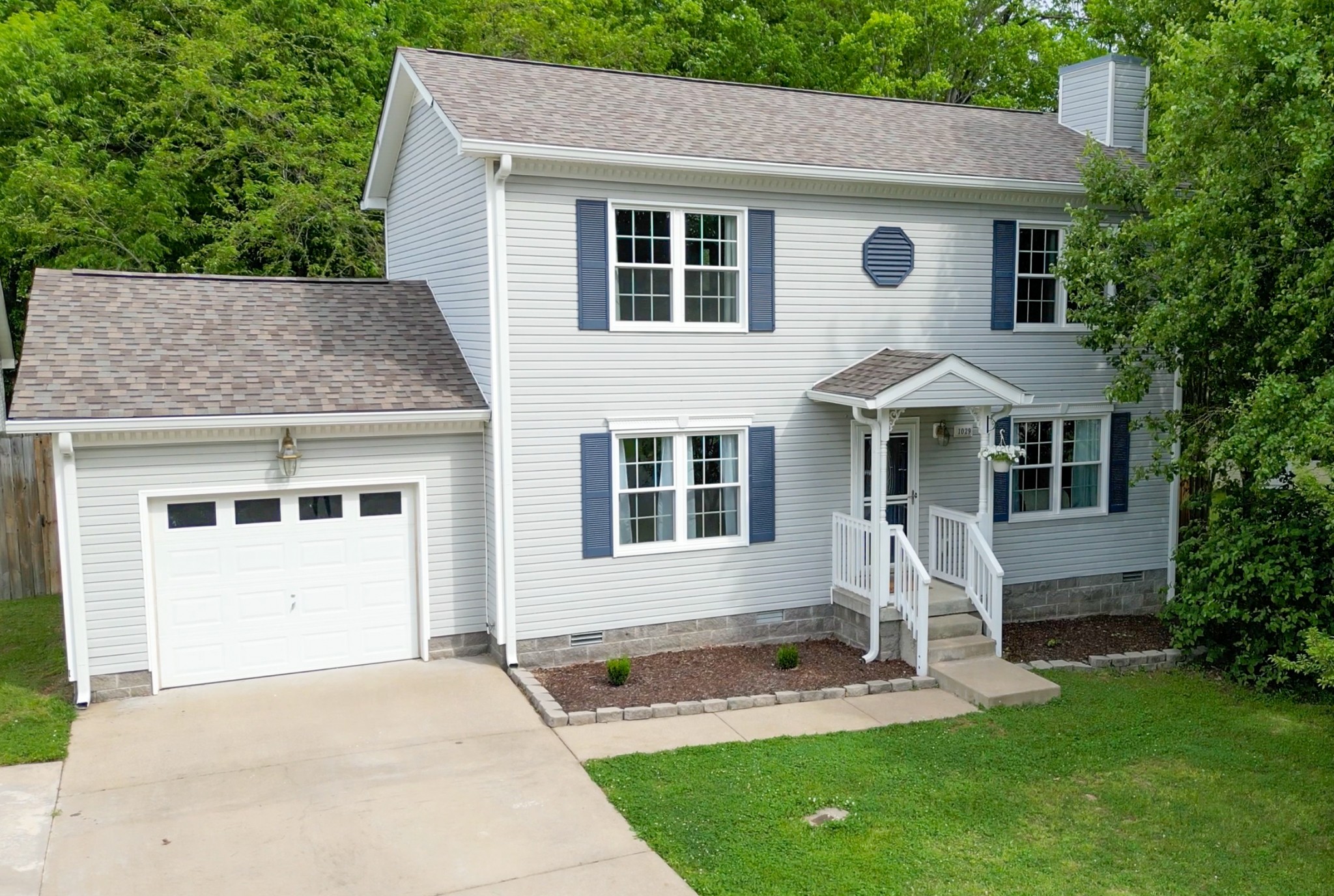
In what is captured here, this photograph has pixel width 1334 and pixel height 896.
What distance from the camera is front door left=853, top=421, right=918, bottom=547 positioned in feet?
42.0

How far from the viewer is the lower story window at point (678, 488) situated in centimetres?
1156

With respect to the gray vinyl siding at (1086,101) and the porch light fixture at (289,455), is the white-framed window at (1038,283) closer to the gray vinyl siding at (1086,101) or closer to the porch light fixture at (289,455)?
the gray vinyl siding at (1086,101)

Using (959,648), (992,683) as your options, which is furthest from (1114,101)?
(992,683)

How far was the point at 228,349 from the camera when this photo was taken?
35.9ft

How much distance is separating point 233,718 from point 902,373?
297 inches

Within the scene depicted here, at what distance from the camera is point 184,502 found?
10.3 meters

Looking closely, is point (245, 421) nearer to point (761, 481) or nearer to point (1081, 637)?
point (761, 481)

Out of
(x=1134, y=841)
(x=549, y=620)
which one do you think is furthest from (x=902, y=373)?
(x=1134, y=841)

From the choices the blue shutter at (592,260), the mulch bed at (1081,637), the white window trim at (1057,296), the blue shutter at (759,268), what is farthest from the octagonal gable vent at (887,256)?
the mulch bed at (1081,637)

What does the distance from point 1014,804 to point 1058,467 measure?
21.7 ft

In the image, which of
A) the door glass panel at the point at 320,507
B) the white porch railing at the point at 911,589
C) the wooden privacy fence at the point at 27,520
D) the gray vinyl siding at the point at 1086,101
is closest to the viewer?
the door glass panel at the point at 320,507

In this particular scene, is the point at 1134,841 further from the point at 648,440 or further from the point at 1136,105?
the point at 1136,105

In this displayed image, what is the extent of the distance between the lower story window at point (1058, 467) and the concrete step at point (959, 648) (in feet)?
7.96

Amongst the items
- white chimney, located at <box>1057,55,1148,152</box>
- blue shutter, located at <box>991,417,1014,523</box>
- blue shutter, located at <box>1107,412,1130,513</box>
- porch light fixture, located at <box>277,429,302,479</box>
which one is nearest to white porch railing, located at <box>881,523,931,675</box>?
blue shutter, located at <box>991,417,1014,523</box>
